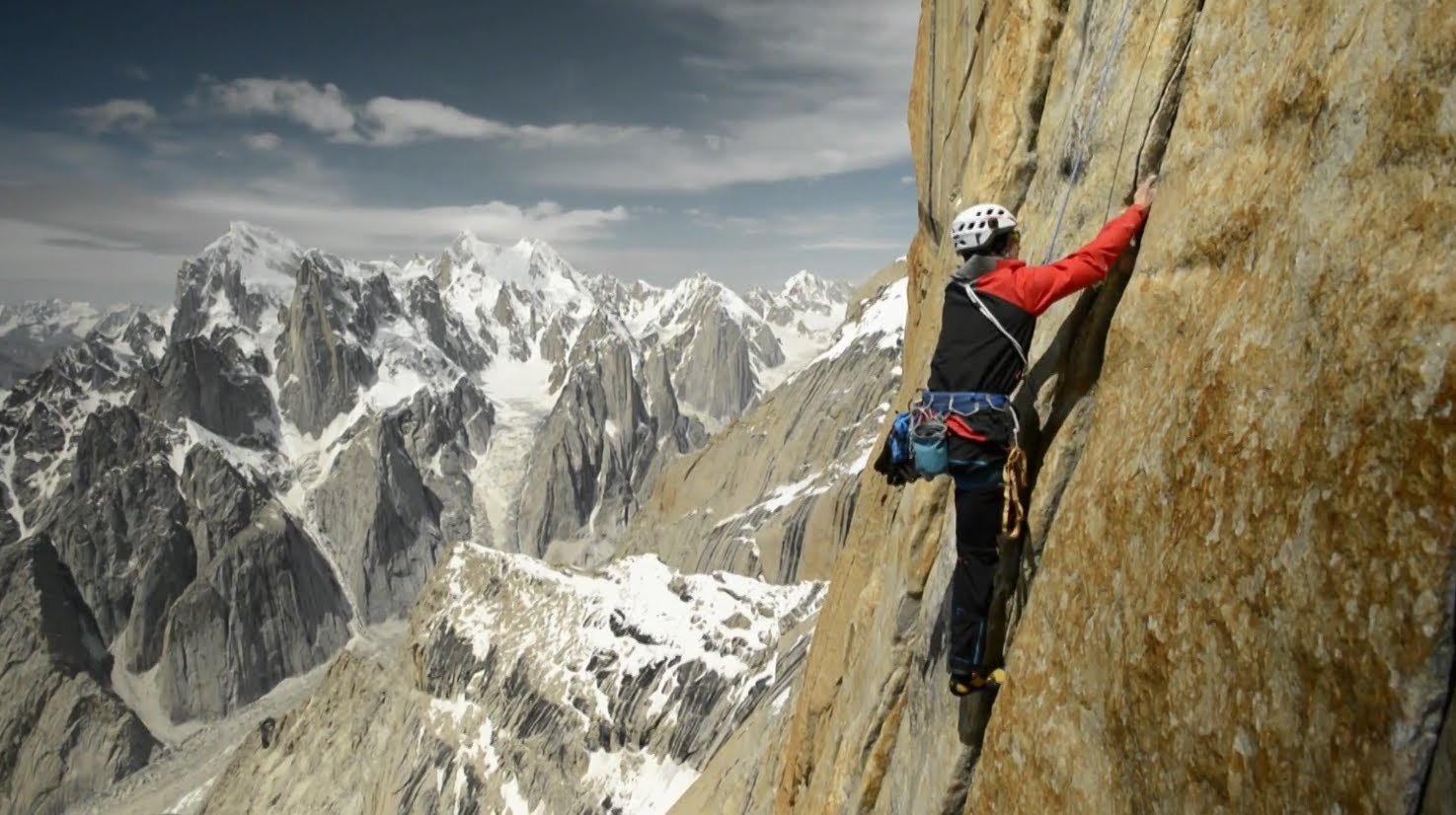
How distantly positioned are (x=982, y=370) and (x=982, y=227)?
1.58 meters

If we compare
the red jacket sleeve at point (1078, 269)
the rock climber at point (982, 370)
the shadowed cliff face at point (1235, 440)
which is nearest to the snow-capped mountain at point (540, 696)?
the rock climber at point (982, 370)

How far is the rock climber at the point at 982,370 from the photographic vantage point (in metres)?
7.31

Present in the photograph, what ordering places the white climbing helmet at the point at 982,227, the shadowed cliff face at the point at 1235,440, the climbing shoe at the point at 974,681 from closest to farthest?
the shadowed cliff face at the point at 1235,440, the climbing shoe at the point at 974,681, the white climbing helmet at the point at 982,227

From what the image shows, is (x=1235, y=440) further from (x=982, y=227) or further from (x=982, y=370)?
(x=982, y=227)

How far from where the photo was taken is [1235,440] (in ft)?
16.8

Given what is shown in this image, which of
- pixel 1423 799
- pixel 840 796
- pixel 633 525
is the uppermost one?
pixel 1423 799

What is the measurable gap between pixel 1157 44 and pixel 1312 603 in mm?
5610

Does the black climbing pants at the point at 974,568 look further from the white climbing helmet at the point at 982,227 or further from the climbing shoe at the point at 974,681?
the white climbing helmet at the point at 982,227

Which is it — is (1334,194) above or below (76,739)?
above

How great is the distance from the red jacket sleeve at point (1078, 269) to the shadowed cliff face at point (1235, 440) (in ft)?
0.81

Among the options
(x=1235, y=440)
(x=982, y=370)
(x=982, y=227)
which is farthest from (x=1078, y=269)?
(x=1235, y=440)

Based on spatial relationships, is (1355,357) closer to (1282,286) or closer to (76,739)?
(1282,286)

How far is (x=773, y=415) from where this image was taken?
132 m

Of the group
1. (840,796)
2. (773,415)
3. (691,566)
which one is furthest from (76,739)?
(840,796)
